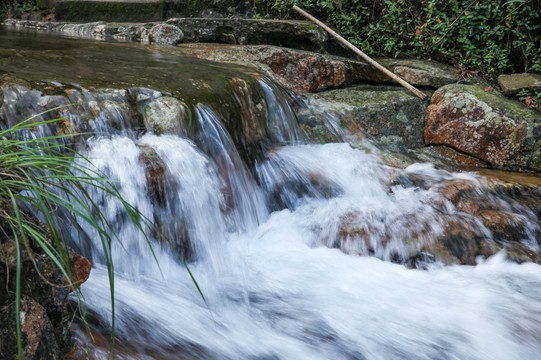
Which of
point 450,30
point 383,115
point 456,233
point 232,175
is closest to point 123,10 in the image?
point 383,115

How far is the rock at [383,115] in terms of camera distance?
5398 mm

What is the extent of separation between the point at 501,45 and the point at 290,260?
4759 mm

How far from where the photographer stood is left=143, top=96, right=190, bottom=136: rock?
3508 millimetres

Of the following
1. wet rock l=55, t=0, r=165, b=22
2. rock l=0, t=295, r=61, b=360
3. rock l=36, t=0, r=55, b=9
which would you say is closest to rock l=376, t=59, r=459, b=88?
wet rock l=55, t=0, r=165, b=22

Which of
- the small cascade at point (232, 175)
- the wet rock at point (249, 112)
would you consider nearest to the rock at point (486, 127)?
the wet rock at point (249, 112)

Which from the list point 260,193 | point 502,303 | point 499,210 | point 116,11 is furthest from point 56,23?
point 502,303

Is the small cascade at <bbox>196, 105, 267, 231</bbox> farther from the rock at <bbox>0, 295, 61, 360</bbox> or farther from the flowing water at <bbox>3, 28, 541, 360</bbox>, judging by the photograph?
the rock at <bbox>0, 295, 61, 360</bbox>

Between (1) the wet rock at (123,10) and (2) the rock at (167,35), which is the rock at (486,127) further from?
(1) the wet rock at (123,10)

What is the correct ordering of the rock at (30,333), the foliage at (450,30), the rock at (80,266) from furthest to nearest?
1. the foliage at (450,30)
2. the rock at (80,266)
3. the rock at (30,333)

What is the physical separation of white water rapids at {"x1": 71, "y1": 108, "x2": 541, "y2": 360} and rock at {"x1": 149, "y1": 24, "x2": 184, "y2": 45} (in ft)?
10.3

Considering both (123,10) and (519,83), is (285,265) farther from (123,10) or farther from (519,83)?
(123,10)

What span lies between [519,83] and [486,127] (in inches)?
34.3

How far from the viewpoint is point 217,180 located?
3.47 metres

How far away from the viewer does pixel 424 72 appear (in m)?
5.89
